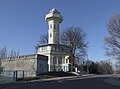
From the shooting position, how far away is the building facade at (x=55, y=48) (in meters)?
69.6

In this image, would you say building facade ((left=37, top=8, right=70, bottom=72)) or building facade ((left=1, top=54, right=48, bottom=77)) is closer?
building facade ((left=1, top=54, right=48, bottom=77))

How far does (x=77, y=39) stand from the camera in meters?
68.2

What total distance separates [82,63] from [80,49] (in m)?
8.62

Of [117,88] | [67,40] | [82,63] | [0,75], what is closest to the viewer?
[117,88]

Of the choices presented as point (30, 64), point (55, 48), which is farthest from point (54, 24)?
point (30, 64)

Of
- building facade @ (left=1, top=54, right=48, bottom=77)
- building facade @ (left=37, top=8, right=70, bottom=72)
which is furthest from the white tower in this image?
building facade @ (left=1, top=54, right=48, bottom=77)

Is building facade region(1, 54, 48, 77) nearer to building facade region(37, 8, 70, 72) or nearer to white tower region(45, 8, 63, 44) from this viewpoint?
building facade region(37, 8, 70, 72)

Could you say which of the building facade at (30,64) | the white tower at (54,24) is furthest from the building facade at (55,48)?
the building facade at (30,64)

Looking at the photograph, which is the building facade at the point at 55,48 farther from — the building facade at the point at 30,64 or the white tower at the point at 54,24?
the building facade at the point at 30,64

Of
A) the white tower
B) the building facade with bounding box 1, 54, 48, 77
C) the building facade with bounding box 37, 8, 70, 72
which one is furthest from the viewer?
the white tower

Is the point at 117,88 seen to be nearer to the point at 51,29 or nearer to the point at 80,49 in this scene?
the point at 80,49

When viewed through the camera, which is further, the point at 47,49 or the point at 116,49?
the point at 47,49

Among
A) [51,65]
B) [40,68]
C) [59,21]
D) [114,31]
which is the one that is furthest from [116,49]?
[59,21]

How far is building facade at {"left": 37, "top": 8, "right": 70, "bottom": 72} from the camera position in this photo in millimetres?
69562
